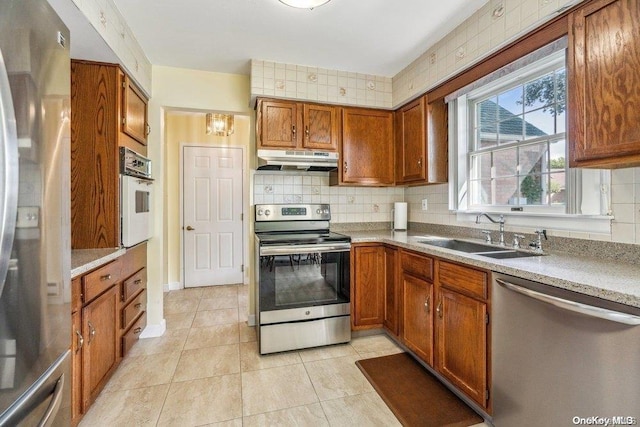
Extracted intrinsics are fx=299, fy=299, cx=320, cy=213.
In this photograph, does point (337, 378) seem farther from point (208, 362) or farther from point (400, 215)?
point (400, 215)

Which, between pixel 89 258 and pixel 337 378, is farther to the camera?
pixel 337 378

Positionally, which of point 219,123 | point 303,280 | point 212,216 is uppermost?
point 219,123

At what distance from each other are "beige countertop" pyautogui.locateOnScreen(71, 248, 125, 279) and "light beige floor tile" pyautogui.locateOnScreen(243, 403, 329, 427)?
1168 millimetres

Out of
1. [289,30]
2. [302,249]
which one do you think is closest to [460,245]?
[302,249]

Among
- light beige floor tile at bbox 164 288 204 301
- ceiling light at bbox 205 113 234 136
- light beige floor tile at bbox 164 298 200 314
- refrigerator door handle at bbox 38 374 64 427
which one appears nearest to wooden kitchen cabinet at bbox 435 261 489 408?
refrigerator door handle at bbox 38 374 64 427

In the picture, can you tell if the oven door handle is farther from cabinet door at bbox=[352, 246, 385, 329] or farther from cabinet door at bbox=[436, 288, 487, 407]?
cabinet door at bbox=[436, 288, 487, 407]

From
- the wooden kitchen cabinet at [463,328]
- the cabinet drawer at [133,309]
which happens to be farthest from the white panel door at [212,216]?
the wooden kitchen cabinet at [463,328]

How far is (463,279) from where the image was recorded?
170 cm

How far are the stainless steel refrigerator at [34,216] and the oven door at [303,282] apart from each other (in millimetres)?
1453

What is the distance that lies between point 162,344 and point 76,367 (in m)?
1.08

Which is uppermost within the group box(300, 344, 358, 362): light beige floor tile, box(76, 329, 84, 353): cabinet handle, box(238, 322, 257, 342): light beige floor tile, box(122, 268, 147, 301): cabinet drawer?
box(122, 268, 147, 301): cabinet drawer

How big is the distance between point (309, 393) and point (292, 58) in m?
2.56

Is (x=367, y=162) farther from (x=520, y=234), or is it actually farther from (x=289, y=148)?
(x=520, y=234)

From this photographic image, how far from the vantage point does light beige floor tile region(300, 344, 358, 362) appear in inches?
91.4
